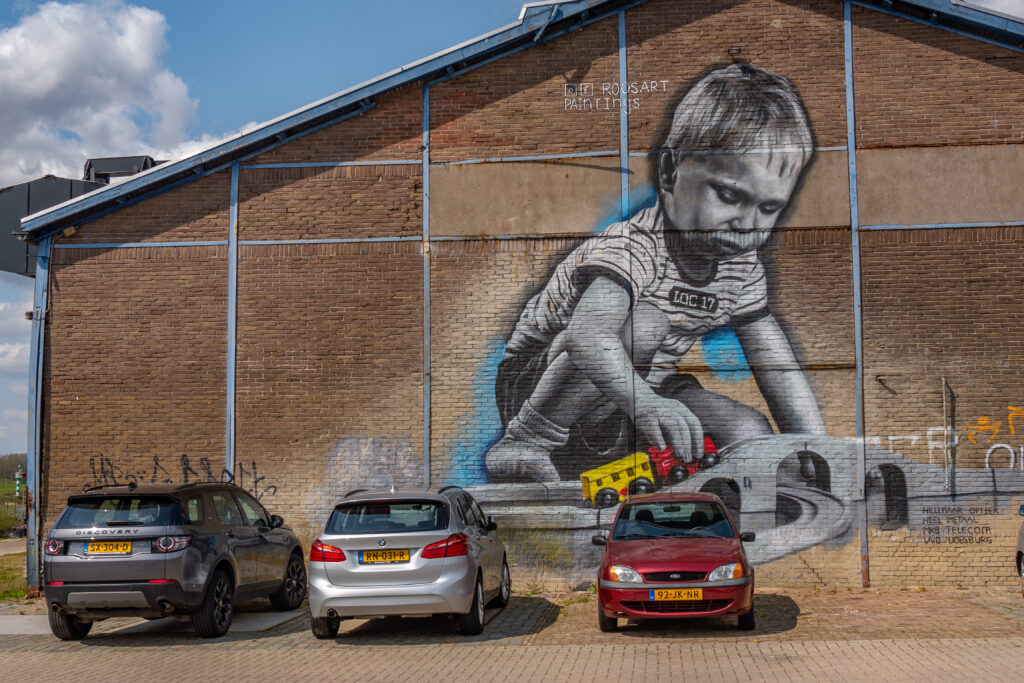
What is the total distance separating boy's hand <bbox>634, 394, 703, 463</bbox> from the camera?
14156 mm

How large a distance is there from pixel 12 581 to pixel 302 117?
873 cm

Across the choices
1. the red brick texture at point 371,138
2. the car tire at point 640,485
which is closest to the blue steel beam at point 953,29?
the red brick texture at point 371,138

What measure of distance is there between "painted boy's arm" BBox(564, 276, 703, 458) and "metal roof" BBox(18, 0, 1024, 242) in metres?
4.03

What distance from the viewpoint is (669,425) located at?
14.2 metres

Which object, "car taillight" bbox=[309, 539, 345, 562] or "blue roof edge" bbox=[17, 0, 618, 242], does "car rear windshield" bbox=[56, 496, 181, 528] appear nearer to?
"car taillight" bbox=[309, 539, 345, 562]

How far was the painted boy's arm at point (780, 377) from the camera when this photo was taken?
46.1 feet

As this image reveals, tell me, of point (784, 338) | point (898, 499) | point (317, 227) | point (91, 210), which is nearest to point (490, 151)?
point (317, 227)

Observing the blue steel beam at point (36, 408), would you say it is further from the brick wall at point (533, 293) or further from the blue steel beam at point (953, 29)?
the blue steel beam at point (953, 29)

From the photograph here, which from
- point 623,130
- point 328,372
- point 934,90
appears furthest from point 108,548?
point 934,90

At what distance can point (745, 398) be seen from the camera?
46.4 feet

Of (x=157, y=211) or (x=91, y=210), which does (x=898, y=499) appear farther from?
(x=91, y=210)

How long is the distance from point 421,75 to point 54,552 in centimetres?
862

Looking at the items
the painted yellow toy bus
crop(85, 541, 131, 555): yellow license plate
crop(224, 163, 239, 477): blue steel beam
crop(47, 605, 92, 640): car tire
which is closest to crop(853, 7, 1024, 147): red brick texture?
the painted yellow toy bus

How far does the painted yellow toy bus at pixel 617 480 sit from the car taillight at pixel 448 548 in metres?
4.32
